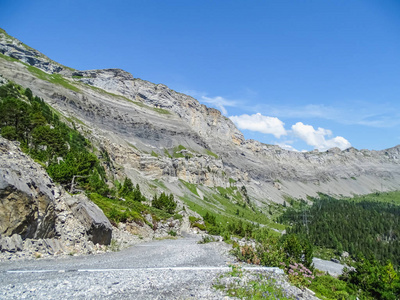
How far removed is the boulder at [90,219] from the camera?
2562cm

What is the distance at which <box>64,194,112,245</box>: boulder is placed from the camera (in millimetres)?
25625

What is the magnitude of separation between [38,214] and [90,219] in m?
6.18

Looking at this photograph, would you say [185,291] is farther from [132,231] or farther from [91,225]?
[132,231]

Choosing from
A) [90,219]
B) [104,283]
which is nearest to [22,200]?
[90,219]

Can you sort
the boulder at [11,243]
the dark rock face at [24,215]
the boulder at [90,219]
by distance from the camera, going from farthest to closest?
the boulder at [90,219], the dark rock face at [24,215], the boulder at [11,243]

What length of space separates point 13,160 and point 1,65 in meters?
195

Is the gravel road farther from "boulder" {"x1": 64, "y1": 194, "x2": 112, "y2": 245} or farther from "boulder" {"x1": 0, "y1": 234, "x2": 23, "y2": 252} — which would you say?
"boulder" {"x1": 64, "y1": 194, "x2": 112, "y2": 245}

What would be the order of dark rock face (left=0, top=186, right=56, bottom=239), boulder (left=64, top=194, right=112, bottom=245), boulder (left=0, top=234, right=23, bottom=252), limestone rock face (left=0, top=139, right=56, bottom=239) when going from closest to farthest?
boulder (left=0, top=234, right=23, bottom=252)
dark rock face (left=0, top=186, right=56, bottom=239)
limestone rock face (left=0, top=139, right=56, bottom=239)
boulder (left=64, top=194, right=112, bottom=245)

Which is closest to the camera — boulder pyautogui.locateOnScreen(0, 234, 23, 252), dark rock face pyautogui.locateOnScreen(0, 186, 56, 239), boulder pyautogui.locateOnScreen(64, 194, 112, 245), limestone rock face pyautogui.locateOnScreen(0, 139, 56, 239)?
boulder pyautogui.locateOnScreen(0, 234, 23, 252)

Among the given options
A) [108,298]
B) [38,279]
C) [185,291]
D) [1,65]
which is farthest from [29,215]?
[1,65]

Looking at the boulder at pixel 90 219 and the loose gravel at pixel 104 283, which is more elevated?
the loose gravel at pixel 104 283

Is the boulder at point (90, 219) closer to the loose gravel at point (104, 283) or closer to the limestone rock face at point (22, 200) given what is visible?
the limestone rock face at point (22, 200)

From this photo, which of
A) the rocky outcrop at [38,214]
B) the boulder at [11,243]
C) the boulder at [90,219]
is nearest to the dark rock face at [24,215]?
the rocky outcrop at [38,214]

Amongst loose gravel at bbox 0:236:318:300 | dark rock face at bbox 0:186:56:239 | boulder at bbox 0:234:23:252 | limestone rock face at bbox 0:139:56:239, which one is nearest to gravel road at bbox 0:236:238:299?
loose gravel at bbox 0:236:318:300
